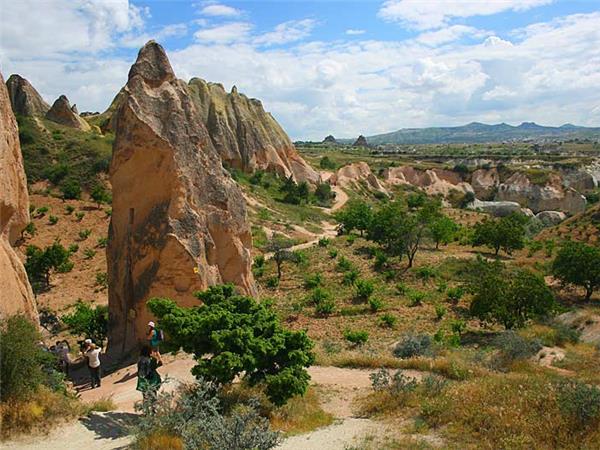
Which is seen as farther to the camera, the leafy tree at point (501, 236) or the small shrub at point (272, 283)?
the leafy tree at point (501, 236)

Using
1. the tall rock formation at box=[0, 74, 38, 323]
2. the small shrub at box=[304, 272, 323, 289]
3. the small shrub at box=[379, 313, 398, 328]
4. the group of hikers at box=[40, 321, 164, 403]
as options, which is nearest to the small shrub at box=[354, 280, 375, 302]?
the small shrub at box=[304, 272, 323, 289]

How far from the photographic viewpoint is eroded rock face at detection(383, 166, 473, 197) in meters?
74.8

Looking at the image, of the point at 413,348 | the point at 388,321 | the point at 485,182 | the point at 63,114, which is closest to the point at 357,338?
the point at 413,348

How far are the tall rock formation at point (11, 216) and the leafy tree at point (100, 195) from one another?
20970 millimetres

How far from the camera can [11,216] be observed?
37.2 ft

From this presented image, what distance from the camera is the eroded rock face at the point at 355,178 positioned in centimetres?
6475

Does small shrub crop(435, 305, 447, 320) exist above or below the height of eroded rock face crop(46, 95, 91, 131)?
below

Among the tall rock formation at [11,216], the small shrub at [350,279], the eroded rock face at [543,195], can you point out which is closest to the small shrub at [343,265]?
the small shrub at [350,279]

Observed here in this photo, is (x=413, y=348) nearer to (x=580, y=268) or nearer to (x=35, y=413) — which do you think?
(x=35, y=413)

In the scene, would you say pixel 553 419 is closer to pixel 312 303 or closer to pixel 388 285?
pixel 312 303

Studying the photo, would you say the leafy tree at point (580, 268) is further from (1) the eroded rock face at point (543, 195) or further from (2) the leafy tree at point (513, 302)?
(1) the eroded rock face at point (543, 195)

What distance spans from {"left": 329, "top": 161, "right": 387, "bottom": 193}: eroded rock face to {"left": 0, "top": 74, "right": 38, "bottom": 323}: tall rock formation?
2099 inches

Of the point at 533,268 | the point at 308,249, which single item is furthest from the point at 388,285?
the point at 533,268

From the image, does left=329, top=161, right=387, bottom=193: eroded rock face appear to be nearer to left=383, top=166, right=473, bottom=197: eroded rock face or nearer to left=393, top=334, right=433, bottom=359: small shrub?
left=383, top=166, right=473, bottom=197: eroded rock face
